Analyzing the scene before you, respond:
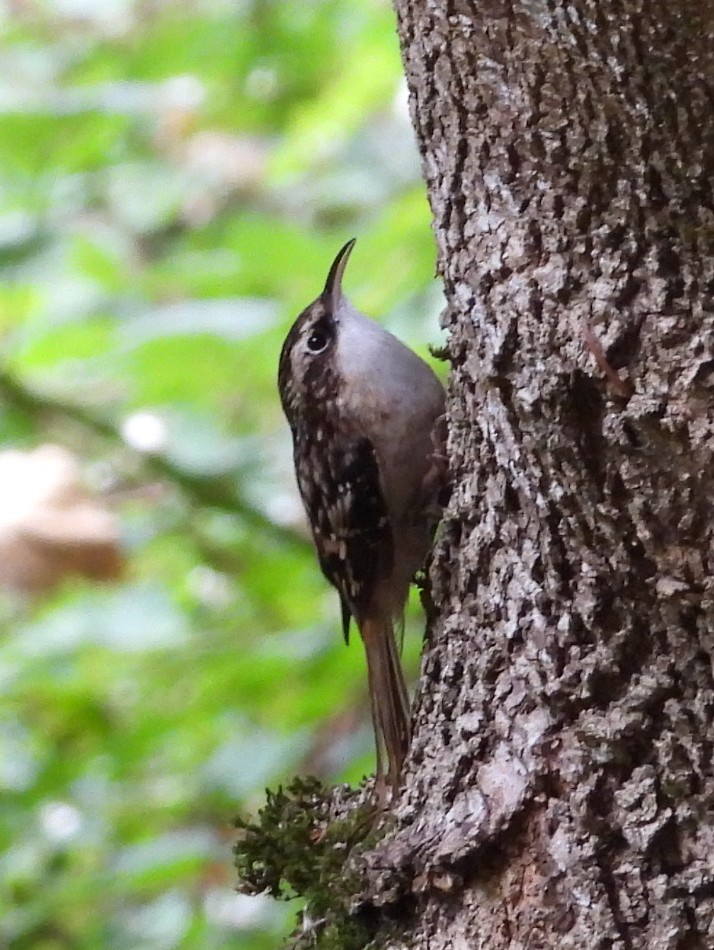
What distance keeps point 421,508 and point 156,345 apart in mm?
743

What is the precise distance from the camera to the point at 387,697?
6.16ft

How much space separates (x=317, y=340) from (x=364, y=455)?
28cm

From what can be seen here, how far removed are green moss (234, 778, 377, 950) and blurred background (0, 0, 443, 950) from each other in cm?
88

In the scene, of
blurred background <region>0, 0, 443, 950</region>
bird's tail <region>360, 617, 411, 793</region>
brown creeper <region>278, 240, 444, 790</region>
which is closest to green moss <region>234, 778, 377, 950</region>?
bird's tail <region>360, 617, 411, 793</region>

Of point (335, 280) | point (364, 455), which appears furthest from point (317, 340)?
point (364, 455)

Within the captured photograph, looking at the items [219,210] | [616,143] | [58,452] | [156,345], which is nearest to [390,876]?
[616,143]

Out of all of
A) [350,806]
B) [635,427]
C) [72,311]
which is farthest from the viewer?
[72,311]

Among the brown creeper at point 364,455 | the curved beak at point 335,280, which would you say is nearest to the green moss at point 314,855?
the brown creeper at point 364,455

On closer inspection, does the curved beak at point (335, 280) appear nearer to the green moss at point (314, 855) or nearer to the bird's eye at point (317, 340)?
the bird's eye at point (317, 340)

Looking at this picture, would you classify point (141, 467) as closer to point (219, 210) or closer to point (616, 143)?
point (616, 143)

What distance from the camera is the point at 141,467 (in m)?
3.01

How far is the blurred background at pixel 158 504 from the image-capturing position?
2.52m

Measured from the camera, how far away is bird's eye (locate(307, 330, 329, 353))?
2281 mm

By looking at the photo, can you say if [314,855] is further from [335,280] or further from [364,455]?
[335,280]
